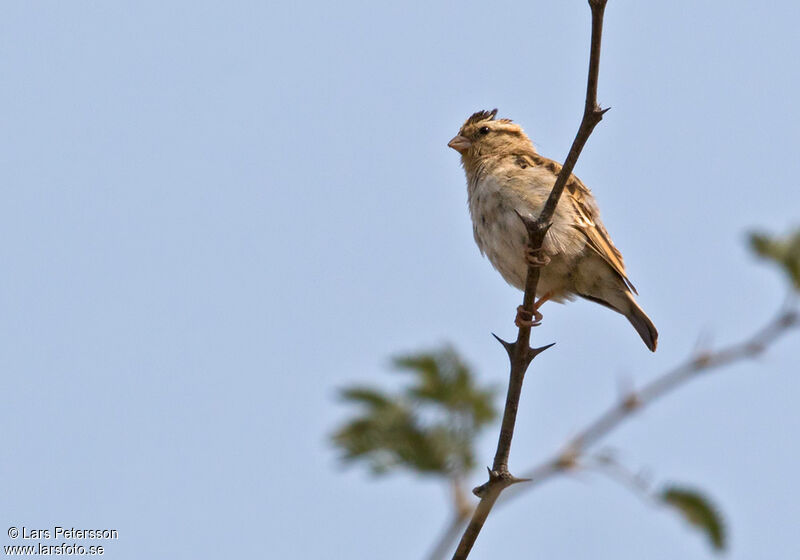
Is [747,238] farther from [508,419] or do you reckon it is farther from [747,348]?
[508,419]

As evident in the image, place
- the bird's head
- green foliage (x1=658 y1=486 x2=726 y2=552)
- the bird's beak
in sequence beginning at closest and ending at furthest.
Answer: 1. green foliage (x1=658 y1=486 x2=726 y2=552)
2. the bird's head
3. the bird's beak

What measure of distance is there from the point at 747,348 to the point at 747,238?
627 millimetres

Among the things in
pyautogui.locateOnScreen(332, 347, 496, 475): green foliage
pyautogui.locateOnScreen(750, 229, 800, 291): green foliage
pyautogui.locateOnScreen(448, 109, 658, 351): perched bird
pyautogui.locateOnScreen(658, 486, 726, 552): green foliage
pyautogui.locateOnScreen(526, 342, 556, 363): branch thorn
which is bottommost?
pyautogui.locateOnScreen(658, 486, 726, 552): green foliage

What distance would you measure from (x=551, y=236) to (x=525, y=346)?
3090 millimetres

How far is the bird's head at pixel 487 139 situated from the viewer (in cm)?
903

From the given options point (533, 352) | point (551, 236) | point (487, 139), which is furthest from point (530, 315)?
point (487, 139)

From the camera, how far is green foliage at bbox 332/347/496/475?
2.29 m

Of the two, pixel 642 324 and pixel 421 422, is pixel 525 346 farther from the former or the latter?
pixel 642 324

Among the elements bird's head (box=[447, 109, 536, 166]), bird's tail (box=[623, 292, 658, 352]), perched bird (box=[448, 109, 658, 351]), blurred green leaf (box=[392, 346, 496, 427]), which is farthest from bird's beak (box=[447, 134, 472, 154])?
blurred green leaf (box=[392, 346, 496, 427])

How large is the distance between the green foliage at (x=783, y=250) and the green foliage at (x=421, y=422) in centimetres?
80

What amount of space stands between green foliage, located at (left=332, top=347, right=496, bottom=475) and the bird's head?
6.48m

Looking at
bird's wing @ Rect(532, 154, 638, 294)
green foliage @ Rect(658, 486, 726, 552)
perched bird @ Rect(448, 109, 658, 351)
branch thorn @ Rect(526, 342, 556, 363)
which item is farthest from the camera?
bird's wing @ Rect(532, 154, 638, 294)

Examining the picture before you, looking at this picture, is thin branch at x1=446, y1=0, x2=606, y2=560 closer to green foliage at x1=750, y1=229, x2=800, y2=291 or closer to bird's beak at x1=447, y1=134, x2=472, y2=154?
green foliage at x1=750, y1=229, x2=800, y2=291

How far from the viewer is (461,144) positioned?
9.27 metres
